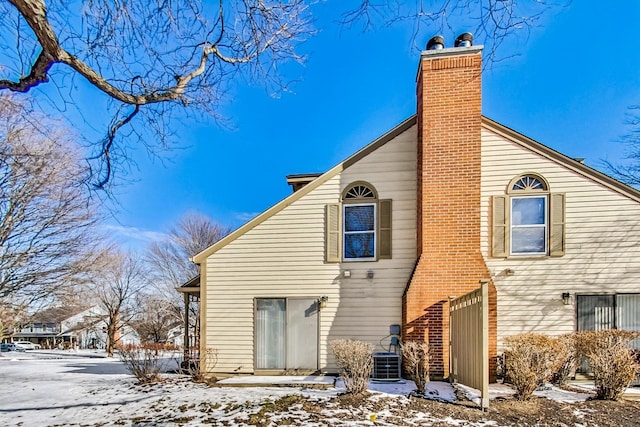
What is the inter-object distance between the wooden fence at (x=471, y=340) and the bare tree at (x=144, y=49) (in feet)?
15.0

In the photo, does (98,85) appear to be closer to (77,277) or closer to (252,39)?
(252,39)

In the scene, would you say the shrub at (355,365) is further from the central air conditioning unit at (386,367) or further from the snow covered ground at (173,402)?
the central air conditioning unit at (386,367)

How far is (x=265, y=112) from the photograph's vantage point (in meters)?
8.45

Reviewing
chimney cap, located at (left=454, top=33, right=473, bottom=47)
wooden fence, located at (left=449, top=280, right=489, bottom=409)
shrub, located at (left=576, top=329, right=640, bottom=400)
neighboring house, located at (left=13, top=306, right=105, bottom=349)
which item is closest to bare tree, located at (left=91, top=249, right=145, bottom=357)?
neighboring house, located at (left=13, top=306, right=105, bottom=349)

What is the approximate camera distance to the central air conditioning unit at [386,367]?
7457 millimetres

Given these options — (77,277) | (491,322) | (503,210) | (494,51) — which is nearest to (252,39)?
(494,51)

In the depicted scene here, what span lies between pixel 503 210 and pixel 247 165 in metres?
17.0

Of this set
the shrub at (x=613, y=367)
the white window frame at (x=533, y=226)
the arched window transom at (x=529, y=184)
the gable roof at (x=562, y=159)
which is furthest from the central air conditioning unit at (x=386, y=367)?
the gable roof at (x=562, y=159)

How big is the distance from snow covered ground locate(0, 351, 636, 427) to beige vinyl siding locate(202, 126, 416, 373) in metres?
1.36

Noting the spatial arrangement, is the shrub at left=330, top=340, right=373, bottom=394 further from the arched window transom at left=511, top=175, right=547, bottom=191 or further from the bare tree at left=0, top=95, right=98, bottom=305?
the bare tree at left=0, top=95, right=98, bottom=305

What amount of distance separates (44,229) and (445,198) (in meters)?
13.5

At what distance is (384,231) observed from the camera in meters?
8.52

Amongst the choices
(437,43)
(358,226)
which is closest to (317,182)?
(358,226)

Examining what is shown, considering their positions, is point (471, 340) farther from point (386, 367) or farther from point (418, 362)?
point (386, 367)
